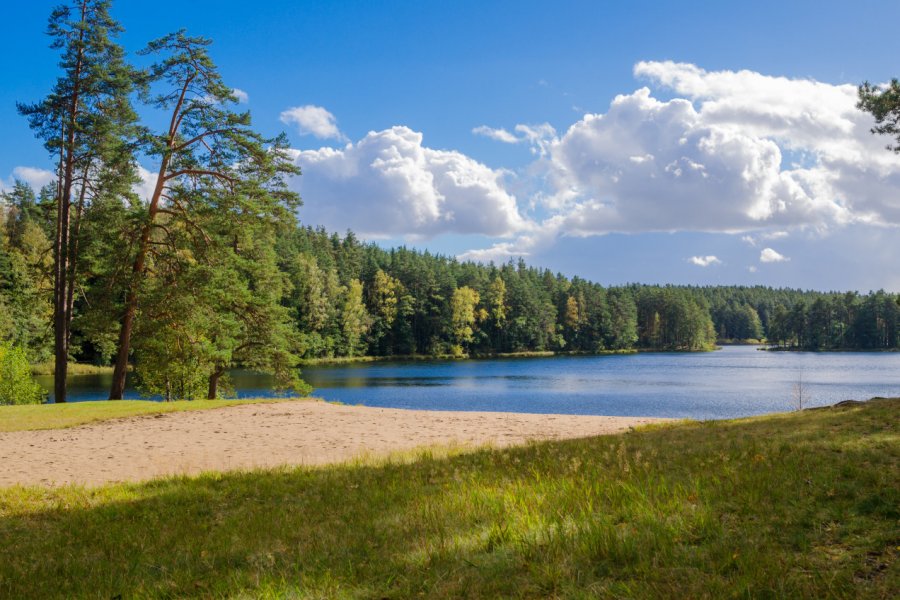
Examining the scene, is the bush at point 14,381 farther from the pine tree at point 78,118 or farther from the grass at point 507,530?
the grass at point 507,530

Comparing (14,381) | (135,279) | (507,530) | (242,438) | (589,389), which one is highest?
(135,279)

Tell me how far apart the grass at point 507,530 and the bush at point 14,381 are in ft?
99.7

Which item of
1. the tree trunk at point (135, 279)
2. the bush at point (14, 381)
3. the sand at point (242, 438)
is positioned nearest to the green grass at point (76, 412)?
the sand at point (242, 438)

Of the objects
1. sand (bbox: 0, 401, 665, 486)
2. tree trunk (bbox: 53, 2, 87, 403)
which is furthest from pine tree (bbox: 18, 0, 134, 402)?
sand (bbox: 0, 401, 665, 486)

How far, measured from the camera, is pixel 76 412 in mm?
19719

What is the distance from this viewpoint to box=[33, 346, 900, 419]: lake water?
1476 inches

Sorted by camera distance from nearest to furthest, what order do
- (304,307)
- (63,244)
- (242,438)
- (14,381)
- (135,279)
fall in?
(242,438)
(135,279)
(63,244)
(14,381)
(304,307)

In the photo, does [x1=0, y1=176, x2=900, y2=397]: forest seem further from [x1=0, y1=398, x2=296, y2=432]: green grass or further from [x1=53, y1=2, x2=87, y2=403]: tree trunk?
[x1=0, y1=398, x2=296, y2=432]: green grass

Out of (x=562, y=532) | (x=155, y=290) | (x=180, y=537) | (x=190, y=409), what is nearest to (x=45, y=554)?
(x=180, y=537)

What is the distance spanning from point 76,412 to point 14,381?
19.2 meters

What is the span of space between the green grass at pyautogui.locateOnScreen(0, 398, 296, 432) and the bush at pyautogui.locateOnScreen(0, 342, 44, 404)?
634 inches

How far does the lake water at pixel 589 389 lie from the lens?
37.5 m

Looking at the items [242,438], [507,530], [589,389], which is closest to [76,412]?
[242,438]

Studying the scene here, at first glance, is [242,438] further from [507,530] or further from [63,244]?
[63,244]
